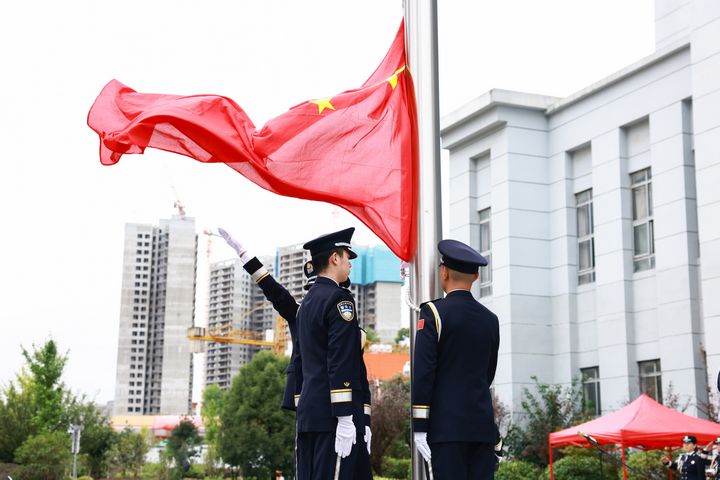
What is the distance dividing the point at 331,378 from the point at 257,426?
23.1m

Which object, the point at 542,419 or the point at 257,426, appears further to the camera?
the point at 257,426

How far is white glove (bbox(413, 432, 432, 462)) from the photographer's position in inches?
205

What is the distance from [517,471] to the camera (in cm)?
2064

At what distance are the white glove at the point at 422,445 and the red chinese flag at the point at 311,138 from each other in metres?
1.57

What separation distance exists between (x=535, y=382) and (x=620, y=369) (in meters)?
2.87

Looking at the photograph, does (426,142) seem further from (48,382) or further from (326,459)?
(48,382)

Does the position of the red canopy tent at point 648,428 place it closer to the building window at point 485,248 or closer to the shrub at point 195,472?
the building window at point 485,248

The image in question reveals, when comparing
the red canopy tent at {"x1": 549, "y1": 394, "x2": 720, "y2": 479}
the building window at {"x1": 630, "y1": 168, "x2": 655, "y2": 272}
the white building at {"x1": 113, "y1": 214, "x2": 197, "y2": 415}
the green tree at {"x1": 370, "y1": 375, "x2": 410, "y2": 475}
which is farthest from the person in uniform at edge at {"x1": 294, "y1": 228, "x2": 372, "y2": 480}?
the white building at {"x1": 113, "y1": 214, "x2": 197, "y2": 415}

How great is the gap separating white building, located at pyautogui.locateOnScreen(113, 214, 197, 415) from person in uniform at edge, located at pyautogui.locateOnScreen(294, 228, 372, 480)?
92.2 m

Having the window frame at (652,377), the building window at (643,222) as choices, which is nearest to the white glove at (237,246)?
the window frame at (652,377)

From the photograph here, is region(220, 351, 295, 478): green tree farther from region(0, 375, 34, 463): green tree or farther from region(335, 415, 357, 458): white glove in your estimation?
region(335, 415, 357, 458): white glove

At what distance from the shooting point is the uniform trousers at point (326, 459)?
17.7ft

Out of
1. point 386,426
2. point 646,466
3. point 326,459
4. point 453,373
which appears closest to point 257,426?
point 386,426

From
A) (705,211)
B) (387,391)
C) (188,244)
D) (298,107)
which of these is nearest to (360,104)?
(298,107)
